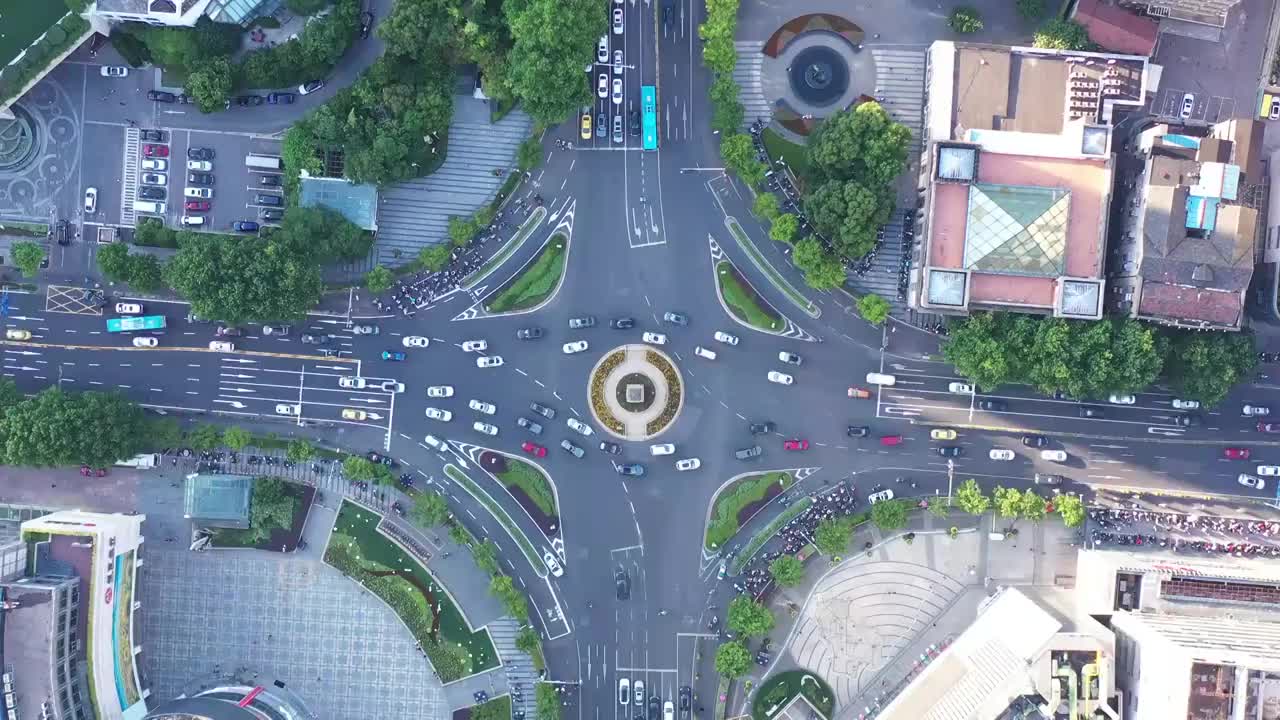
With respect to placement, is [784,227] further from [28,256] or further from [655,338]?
[28,256]

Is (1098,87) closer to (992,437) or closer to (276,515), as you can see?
(992,437)

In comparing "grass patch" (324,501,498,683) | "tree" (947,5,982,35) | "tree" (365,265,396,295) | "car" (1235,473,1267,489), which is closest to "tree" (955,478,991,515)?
"car" (1235,473,1267,489)

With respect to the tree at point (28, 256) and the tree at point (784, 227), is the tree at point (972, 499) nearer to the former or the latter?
the tree at point (784, 227)

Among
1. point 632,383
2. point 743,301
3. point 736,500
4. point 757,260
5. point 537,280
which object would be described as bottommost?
point 736,500

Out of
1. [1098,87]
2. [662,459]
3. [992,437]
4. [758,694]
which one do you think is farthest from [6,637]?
[1098,87]

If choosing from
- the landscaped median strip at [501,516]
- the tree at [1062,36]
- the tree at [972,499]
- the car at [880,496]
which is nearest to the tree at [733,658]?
the landscaped median strip at [501,516]

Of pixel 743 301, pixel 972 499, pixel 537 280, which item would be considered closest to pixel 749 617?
pixel 972 499
